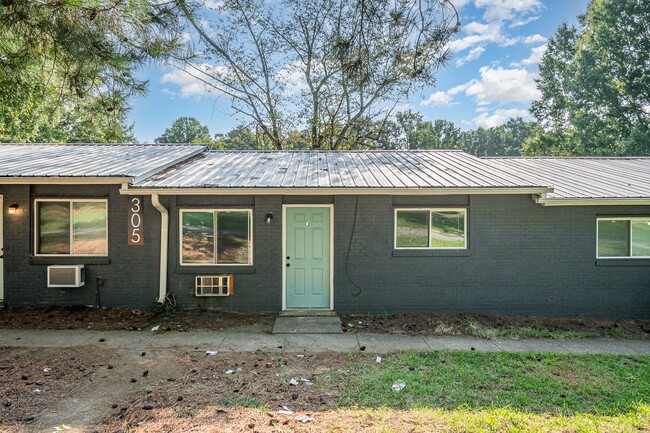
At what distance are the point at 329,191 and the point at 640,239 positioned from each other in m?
6.47

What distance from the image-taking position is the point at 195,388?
4035 millimetres

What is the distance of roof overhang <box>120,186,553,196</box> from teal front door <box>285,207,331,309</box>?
2.60 feet

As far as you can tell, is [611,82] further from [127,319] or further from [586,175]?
[127,319]

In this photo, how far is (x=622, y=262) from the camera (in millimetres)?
7117

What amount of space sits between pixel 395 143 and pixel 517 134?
39.9 meters

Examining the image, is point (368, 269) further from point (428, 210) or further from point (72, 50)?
point (72, 50)

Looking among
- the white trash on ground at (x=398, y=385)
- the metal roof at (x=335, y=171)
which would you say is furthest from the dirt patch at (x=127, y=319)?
the white trash on ground at (x=398, y=385)

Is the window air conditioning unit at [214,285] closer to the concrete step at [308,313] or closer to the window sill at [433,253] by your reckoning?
the concrete step at [308,313]

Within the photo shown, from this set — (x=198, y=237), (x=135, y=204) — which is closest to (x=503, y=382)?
(x=198, y=237)

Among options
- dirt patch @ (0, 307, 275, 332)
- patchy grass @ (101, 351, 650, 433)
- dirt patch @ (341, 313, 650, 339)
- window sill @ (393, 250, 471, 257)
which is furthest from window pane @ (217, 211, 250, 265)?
window sill @ (393, 250, 471, 257)

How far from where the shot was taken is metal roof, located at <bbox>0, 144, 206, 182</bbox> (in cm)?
668

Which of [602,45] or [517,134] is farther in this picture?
[517,134]

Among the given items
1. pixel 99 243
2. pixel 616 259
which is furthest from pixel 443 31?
pixel 99 243

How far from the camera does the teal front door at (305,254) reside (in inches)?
285
